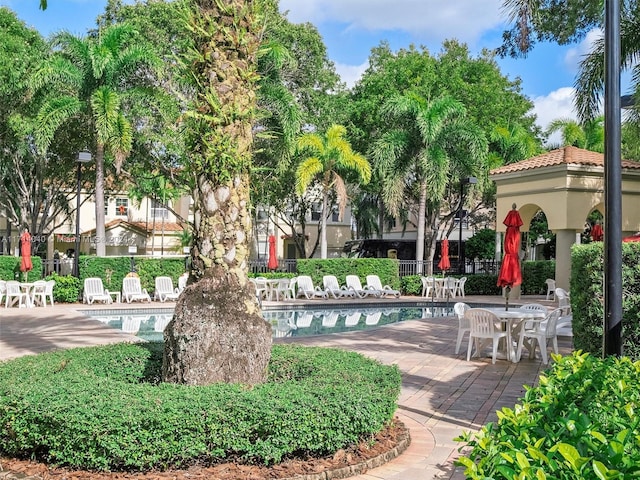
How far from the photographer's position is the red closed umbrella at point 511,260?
12211mm

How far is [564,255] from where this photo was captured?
22.4 metres

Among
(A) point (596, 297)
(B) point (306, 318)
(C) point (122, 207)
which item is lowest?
(B) point (306, 318)

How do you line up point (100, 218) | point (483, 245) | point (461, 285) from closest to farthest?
point (100, 218) < point (461, 285) < point (483, 245)

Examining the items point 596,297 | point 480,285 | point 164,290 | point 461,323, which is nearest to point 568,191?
point 480,285

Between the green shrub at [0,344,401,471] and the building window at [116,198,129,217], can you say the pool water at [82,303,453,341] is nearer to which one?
the green shrub at [0,344,401,471]

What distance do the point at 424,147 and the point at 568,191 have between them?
23.5 ft

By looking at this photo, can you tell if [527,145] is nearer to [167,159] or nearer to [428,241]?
[428,241]

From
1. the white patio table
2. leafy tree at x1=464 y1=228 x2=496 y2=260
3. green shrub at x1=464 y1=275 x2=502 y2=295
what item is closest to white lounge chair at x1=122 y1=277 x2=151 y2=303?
green shrub at x1=464 y1=275 x2=502 y2=295

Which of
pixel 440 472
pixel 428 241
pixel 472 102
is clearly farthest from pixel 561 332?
pixel 428 241

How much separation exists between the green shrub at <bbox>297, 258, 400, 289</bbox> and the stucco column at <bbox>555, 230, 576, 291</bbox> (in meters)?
6.58

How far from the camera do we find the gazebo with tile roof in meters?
21.8

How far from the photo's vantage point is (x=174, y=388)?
560 centimetres

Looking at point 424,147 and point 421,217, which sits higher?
point 424,147

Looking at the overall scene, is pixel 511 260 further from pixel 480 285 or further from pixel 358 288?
pixel 480 285
